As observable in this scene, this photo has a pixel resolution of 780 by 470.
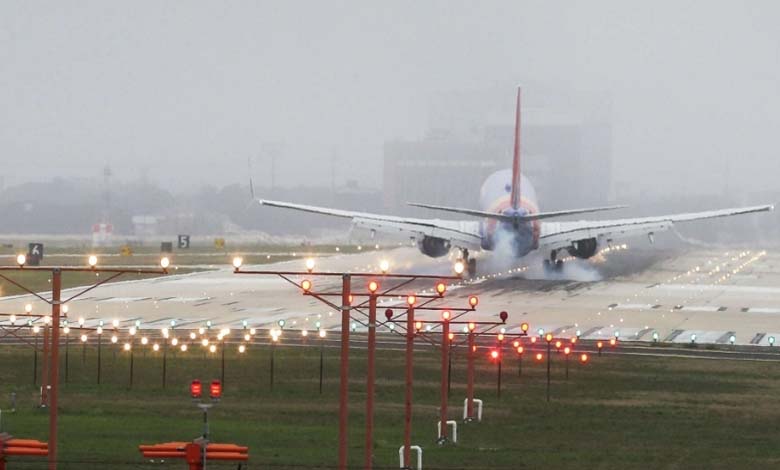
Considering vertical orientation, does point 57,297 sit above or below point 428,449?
above

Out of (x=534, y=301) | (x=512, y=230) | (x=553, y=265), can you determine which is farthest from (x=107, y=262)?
(x=534, y=301)

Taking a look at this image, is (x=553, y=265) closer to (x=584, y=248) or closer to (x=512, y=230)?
(x=584, y=248)

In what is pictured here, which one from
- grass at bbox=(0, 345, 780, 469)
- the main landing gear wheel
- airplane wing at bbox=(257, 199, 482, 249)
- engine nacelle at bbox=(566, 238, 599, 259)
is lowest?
grass at bbox=(0, 345, 780, 469)

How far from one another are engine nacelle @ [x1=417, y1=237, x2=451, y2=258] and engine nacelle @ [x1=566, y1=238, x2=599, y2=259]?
993 centimetres

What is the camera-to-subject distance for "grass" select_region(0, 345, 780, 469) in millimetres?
46312

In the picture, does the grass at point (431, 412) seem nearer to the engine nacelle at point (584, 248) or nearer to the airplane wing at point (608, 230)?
the engine nacelle at point (584, 248)

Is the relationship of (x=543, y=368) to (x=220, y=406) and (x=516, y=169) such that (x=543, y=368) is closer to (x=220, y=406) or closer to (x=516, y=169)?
(x=220, y=406)

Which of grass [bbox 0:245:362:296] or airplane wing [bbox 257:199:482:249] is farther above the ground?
airplane wing [bbox 257:199:482:249]

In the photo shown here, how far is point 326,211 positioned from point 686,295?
3185cm

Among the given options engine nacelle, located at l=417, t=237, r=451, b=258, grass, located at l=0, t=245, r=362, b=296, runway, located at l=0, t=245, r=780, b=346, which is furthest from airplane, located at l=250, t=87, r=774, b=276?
grass, located at l=0, t=245, r=362, b=296

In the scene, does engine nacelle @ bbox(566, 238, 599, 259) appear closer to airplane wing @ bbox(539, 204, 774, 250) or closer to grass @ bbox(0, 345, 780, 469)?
airplane wing @ bbox(539, 204, 774, 250)

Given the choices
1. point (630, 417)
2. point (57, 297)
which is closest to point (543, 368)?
point (630, 417)

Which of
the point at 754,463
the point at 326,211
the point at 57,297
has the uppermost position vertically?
the point at 326,211

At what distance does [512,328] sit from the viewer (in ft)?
293
